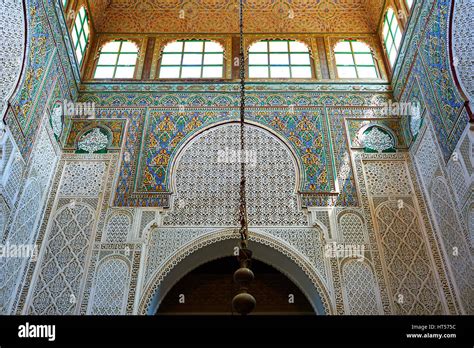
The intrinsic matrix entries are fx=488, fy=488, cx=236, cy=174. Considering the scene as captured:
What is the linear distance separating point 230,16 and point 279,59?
116cm

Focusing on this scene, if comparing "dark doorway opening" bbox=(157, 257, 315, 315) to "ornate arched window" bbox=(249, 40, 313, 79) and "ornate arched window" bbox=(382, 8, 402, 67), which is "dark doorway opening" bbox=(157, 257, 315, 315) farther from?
"ornate arched window" bbox=(382, 8, 402, 67)

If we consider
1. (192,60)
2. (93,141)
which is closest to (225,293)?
(93,141)

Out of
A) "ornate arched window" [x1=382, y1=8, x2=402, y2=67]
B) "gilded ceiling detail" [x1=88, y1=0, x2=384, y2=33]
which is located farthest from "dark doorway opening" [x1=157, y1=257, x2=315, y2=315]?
"gilded ceiling detail" [x1=88, y1=0, x2=384, y2=33]

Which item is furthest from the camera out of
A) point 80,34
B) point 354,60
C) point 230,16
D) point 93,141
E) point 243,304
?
point 230,16

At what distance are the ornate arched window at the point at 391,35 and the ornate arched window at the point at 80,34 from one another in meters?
4.55

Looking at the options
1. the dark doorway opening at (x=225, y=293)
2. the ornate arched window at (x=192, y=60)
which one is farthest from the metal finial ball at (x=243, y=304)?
the ornate arched window at (x=192, y=60)

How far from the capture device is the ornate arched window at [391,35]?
6.96 m

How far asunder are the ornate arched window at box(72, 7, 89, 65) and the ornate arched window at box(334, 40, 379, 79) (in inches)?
151

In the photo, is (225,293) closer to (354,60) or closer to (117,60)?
(117,60)

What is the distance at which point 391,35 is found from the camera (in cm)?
722

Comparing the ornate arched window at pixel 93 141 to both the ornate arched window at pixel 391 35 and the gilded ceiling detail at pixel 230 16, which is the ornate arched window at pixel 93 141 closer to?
the gilded ceiling detail at pixel 230 16

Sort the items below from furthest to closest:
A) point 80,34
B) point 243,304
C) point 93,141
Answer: point 80,34
point 93,141
point 243,304
